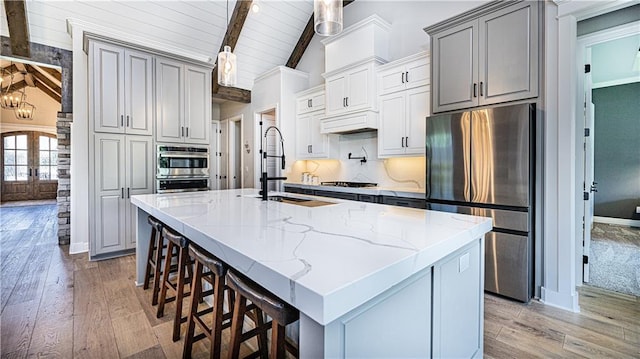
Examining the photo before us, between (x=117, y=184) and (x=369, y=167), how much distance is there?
3351mm

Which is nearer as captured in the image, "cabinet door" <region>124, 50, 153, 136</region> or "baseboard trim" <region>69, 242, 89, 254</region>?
"cabinet door" <region>124, 50, 153, 136</region>

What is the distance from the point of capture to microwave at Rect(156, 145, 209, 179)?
422cm

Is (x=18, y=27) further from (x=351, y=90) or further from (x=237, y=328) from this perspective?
(x=237, y=328)

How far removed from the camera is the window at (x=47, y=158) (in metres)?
9.88

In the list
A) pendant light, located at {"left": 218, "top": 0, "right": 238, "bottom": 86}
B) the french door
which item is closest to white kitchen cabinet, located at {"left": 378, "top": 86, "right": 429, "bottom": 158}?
pendant light, located at {"left": 218, "top": 0, "right": 238, "bottom": 86}

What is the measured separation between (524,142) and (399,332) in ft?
6.85

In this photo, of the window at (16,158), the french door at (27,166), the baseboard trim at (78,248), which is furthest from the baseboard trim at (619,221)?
the window at (16,158)

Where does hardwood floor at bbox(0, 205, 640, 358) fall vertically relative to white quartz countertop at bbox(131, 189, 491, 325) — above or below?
below

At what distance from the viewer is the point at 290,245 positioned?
3.63 ft

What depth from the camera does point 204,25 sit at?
4.75m

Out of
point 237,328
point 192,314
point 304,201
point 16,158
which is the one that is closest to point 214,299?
point 237,328

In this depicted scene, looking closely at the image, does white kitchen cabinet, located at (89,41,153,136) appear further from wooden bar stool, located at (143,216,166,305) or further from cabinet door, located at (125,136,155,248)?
wooden bar stool, located at (143,216,166,305)

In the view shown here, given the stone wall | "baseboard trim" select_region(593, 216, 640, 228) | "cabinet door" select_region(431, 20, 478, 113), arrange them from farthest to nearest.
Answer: "baseboard trim" select_region(593, 216, 640, 228) → the stone wall → "cabinet door" select_region(431, 20, 478, 113)

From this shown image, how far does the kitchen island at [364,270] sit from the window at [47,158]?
1127 centimetres
